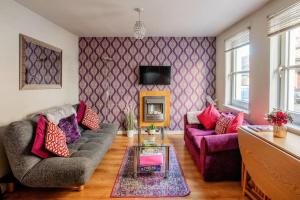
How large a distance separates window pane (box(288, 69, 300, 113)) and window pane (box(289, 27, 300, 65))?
116 mm

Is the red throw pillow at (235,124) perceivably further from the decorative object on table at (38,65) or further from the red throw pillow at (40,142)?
the decorative object on table at (38,65)

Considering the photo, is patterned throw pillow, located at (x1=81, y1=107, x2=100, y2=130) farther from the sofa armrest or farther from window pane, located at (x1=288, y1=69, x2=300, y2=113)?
window pane, located at (x1=288, y1=69, x2=300, y2=113)

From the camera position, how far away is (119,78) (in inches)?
214

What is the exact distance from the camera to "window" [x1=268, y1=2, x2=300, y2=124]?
2.73m

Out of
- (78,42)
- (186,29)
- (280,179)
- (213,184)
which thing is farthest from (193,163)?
(78,42)

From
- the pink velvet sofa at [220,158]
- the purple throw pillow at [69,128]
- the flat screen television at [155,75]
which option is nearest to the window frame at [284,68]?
the pink velvet sofa at [220,158]

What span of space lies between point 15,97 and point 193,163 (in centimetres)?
258

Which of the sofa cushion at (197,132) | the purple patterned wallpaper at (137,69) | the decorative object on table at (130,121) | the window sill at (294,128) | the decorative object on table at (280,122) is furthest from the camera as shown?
the purple patterned wallpaper at (137,69)

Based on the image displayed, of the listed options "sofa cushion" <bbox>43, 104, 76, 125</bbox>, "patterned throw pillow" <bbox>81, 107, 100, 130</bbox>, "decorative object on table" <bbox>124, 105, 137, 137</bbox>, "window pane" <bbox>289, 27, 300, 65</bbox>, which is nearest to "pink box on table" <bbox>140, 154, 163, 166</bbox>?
"sofa cushion" <bbox>43, 104, 76, 125</bbox>

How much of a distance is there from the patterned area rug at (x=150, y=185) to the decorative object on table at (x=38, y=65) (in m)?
1.76

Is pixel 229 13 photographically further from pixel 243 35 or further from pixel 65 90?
pixel 65 90

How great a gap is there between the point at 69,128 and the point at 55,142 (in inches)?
28.8

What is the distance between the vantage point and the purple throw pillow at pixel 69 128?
328cm

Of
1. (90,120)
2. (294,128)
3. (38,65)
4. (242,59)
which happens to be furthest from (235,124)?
(38,65)
